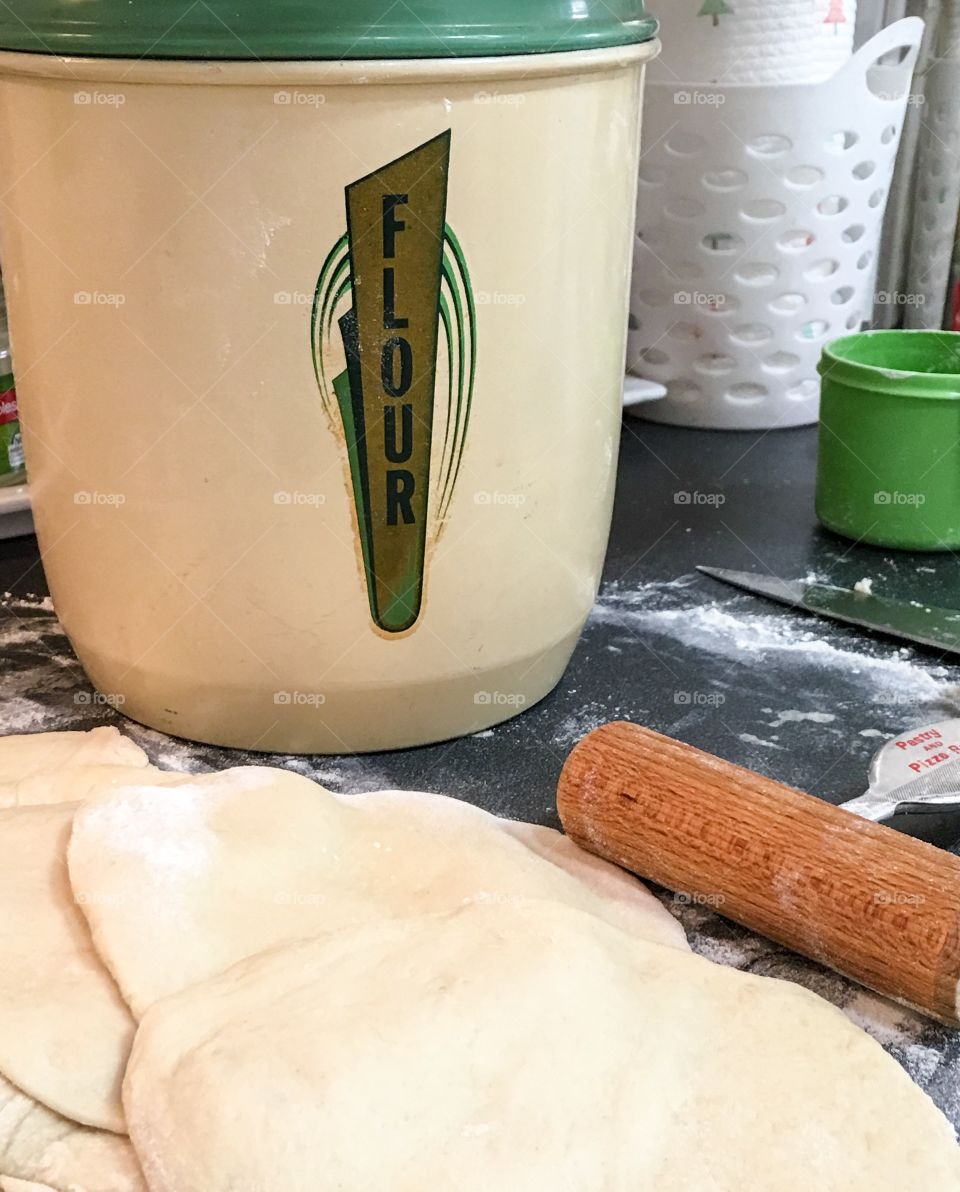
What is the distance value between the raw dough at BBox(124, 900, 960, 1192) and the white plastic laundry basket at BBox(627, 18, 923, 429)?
3.13 feet

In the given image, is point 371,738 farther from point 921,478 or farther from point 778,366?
point 778,366

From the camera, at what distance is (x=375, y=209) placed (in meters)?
0.75

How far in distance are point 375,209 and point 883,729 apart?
0.50m

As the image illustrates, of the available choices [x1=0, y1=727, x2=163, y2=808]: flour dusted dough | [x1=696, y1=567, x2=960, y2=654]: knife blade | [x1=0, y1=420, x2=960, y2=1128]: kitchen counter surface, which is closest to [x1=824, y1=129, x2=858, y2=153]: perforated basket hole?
[x1=0, y1=420, x2=960, y2=1128]: kitchen counter surface

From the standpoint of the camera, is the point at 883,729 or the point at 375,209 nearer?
the point at 375,209

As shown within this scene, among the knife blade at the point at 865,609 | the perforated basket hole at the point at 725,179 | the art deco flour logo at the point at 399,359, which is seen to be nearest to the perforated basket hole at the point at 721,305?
the perforated basket hole at the point at 725,179

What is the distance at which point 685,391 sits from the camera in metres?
1.52

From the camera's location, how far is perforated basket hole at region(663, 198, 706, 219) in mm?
1410

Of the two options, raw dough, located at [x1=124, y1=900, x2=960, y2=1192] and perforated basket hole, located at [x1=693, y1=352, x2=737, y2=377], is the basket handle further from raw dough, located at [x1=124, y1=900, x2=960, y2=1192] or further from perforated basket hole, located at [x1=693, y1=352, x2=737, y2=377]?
raw dough, located at [x1=124, y1=900, x2=960, y2=1192]

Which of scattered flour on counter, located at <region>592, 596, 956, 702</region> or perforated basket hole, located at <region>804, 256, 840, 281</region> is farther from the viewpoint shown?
perforated basket hole, located at <region>804, 256, 840, 281</region>

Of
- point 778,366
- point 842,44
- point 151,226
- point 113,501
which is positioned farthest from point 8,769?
point 842,44

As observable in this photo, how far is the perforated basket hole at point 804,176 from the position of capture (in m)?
1.38

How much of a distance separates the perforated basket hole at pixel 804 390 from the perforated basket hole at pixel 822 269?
0.12m

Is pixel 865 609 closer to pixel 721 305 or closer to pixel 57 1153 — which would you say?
pixel 721 305
